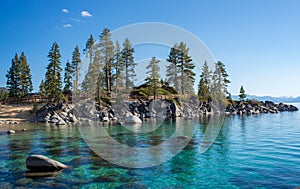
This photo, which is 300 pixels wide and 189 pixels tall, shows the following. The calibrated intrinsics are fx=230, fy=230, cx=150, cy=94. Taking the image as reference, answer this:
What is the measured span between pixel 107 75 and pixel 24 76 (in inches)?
1178

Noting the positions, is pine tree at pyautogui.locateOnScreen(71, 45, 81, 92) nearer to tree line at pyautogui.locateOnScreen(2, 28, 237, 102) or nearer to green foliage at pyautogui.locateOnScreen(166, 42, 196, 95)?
tree line at pyautogui.locateOnScreen(2, 28, 237, 102)

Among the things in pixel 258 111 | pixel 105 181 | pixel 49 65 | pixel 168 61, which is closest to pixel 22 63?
pixel 49 65

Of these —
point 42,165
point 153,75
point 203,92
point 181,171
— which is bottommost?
point 181,171

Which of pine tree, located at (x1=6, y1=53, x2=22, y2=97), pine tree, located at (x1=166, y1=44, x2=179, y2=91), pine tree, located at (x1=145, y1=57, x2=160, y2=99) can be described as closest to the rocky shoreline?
pine tree, located at (x1=145, y1=57, x2=160, y2=99)

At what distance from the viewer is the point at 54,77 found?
2235 inches

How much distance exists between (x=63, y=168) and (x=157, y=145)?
9985mm

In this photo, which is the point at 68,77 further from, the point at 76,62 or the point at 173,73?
the point at 173,73

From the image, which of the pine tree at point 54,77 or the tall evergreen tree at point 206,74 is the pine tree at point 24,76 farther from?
the tall evergreen tree at point 206,74

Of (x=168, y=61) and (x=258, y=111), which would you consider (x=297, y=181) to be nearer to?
(x=168, y=61)

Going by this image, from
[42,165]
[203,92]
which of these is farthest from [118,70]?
[42,165]

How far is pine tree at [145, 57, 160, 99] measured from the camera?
68.2 metres

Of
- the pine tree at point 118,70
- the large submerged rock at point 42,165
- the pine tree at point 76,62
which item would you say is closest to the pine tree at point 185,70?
the pine tree at point 118,70

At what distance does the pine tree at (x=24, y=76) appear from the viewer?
73812 millimetres

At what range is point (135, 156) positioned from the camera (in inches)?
690
